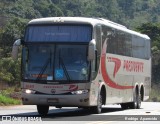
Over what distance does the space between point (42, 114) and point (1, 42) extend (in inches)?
2122

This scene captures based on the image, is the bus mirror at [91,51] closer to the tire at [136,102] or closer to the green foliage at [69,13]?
the tire at [136,102]

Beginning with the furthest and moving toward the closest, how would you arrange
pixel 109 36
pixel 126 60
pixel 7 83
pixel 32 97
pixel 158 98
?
pixel 158 98 < pixel 7 83 < pixel 126 60 < pixel 109 36 < pixel 32 97

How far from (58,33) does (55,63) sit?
114cm

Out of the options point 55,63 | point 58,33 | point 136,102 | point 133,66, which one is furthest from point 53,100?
point 136,102

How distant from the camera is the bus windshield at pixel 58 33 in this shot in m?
20.2

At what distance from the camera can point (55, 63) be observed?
19.9 m

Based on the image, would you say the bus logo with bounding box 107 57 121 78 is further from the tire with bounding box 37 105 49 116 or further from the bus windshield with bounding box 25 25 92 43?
the tire with bounding box 37 105 49 116

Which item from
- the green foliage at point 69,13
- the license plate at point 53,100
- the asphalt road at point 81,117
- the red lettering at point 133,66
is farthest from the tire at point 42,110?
the green foliage at point 69,13

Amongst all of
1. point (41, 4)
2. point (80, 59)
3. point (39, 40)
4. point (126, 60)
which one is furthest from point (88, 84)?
point (41, 4)

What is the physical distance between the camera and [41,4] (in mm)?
133750

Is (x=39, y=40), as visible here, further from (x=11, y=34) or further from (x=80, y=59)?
(x=11, y=34)

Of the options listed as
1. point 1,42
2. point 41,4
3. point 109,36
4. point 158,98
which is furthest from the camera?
point 41,4

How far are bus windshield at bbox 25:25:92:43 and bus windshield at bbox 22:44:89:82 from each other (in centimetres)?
26

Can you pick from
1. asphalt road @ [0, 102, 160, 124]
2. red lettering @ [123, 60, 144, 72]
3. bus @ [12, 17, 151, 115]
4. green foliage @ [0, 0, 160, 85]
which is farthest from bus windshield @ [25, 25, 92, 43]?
green foliage @ [0, 0, 160, 85]
